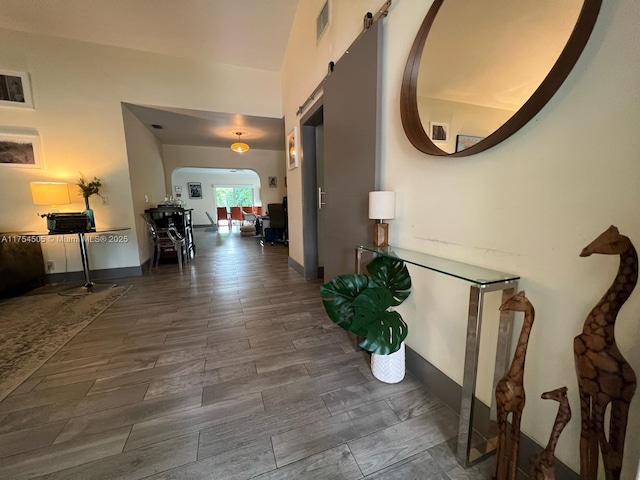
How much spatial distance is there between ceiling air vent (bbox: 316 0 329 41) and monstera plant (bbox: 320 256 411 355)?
2.37m

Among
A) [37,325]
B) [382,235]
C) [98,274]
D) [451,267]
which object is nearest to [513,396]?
[451,267]

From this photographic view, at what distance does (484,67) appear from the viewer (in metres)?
0.99

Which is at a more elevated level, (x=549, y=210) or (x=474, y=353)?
(x=549, y=210)

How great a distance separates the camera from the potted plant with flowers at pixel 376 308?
1110 millimetres

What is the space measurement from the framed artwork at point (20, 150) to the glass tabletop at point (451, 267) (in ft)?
14.8

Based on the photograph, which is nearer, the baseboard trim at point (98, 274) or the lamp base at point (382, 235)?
the lamp base at point (382, 235)

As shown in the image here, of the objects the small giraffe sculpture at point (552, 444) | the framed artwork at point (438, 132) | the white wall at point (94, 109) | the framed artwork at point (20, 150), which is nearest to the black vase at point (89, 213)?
the white wall at point (94, 109)

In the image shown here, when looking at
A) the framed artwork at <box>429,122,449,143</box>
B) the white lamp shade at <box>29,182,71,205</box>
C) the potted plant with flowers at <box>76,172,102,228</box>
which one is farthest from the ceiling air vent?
the white lamp shade at <box>29,182,71,205</box>

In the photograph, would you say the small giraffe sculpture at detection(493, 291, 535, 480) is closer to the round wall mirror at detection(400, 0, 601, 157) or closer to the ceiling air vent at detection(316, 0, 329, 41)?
the round wall mirror at detection(400, 0, 601, 157)

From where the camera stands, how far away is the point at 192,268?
412 centimetres

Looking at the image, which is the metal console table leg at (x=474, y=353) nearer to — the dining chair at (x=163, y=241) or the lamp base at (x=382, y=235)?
the lamp base at (x=382, y=235)

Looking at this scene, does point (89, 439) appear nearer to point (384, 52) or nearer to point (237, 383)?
point (237, 383)

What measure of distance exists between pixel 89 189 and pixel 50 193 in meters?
0.38

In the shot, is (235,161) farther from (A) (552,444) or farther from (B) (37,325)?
(A) (552,444)
